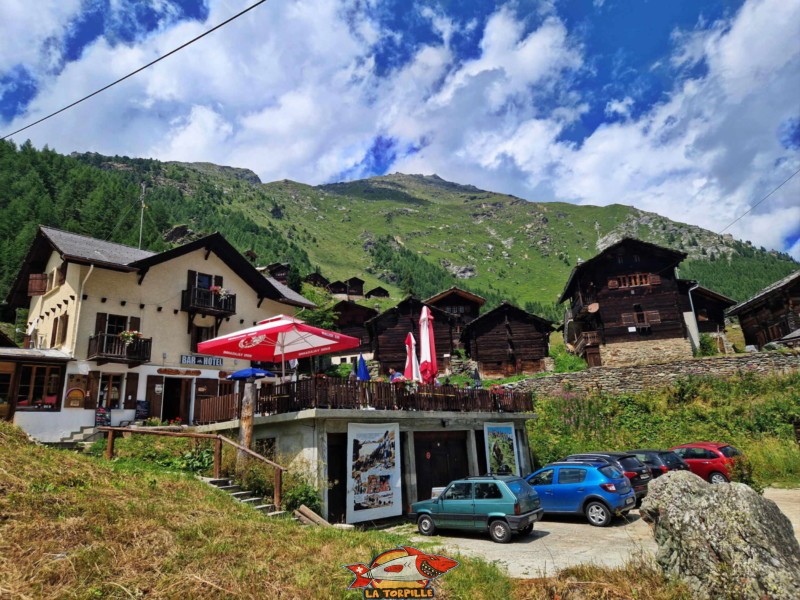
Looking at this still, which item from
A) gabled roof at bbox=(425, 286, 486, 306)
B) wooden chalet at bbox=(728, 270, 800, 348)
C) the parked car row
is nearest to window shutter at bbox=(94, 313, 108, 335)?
the parked car row

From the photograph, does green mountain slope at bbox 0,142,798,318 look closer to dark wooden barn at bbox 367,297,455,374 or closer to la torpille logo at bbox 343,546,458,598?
dark wooden barn at bbox 367,297,455,374

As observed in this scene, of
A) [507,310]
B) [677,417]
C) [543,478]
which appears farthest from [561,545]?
[507,310]

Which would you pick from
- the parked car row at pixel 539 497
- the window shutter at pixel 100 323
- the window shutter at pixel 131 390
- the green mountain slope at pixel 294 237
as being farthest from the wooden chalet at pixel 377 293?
the parked car row at pixel 539 497

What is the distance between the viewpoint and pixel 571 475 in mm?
14844

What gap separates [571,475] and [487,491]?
354cm

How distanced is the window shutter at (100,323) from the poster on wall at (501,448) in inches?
723

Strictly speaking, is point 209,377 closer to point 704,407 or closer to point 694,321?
point 704,407

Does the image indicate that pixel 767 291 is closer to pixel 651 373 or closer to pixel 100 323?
pixel 651 373

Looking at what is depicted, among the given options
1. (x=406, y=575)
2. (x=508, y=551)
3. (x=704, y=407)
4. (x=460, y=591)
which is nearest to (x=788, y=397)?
(x=704, y=407)

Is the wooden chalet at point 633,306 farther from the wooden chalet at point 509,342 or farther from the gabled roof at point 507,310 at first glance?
the wooden chalet at point 509,342

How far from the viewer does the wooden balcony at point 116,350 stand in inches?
874

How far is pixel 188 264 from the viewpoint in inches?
1075

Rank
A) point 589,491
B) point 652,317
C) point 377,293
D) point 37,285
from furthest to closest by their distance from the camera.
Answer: point 377,293
point 652,317
point 37,285
point 589,491

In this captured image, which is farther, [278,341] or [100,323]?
[100,323]
